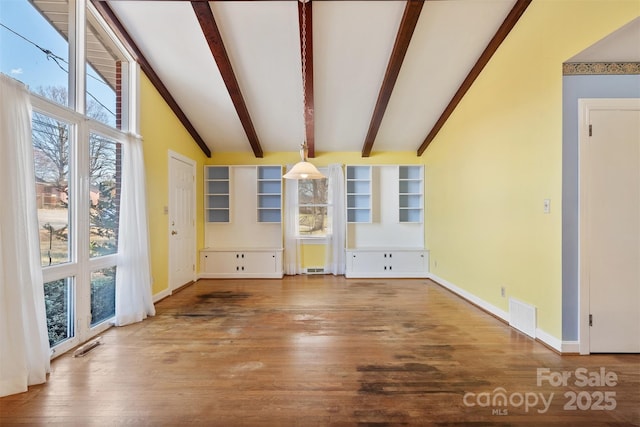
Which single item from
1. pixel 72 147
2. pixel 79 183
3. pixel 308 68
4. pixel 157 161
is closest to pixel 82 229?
pixel 79 183

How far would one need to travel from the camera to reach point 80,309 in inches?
111

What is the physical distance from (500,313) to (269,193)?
168 inches

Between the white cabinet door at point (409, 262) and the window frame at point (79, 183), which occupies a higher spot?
the window frame at point (79, 183)

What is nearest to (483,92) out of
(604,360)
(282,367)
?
(604,360)

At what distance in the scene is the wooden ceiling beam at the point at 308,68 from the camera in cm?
303

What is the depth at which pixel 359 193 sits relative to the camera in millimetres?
5773

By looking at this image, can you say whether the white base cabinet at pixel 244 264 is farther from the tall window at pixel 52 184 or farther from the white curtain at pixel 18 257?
the white curtain at pixel 18 257

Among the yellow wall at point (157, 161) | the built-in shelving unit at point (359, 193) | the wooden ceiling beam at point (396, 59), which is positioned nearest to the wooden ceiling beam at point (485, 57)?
the wooden ceiling beam at point (396, 59)

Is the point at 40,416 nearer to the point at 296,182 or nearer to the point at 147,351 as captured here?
the point at 147,351

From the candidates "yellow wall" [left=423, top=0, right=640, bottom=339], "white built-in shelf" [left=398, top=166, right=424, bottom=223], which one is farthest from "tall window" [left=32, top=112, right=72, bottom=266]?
"white built-in shelf" [left=398, top=166, right=424, bottom=223]

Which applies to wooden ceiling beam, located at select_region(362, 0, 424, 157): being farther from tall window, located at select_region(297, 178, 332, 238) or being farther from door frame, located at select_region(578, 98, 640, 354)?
door frame, located at select_region(578, 98, 640, 354)

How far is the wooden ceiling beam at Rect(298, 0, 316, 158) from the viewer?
3029 millimetres

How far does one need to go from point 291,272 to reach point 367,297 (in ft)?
6.47

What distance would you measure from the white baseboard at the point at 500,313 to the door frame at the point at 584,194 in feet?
0.33
